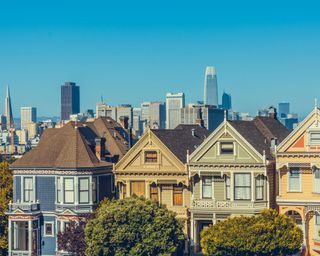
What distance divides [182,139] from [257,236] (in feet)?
43.0

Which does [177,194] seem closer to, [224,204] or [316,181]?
[224,204]

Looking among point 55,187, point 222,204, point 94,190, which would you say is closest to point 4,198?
point 55,187

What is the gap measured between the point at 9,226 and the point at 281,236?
2090 centimetres

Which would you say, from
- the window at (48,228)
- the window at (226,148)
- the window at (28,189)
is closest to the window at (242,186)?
the window at (226,148)

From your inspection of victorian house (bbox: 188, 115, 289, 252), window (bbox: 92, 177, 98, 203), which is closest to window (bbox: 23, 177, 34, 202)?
window (bbox: 92, 177, 98, 203)

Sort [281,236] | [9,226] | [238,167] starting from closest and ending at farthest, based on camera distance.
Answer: [281,236]
[238,167]
[9,226]

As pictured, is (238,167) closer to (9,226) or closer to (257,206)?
(257,206)

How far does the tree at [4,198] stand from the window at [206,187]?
51.8 feet

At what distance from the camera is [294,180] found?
6800 centimetres

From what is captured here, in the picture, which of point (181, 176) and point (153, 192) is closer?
point (181, 176)

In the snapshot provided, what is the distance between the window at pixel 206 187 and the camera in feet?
230

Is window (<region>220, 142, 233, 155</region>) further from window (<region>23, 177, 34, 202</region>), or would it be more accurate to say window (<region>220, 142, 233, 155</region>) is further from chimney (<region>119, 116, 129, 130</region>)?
chimney (<region>119, 116, 129, 130</region>)

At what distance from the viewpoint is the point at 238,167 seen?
68.6 meters

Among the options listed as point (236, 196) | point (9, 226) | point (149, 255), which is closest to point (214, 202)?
point (236, 196)
